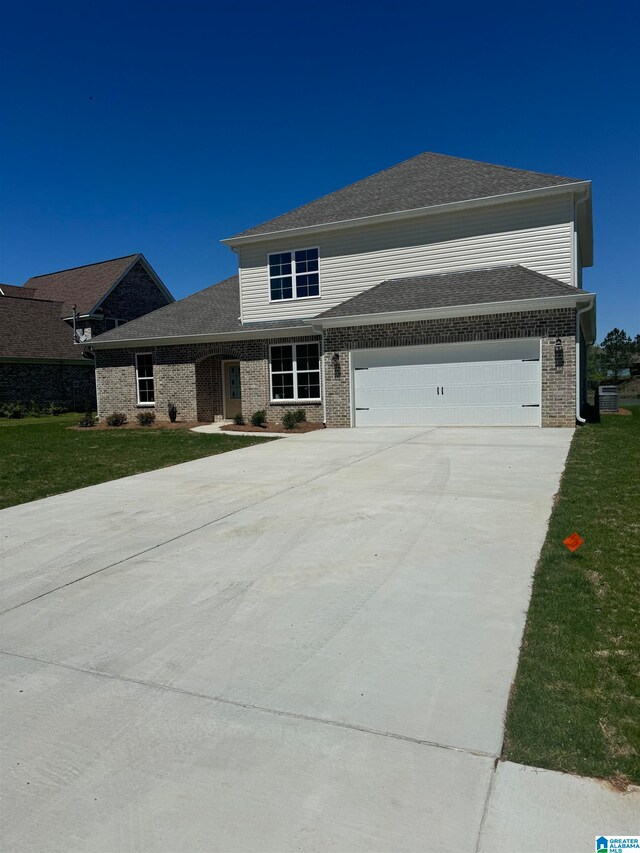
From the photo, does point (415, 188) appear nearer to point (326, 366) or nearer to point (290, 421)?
point (326, 366)

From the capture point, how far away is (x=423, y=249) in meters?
18.6

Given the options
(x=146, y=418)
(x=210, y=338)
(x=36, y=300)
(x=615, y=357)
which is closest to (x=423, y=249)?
(x=210, y=338)

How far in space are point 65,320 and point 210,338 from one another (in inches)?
614

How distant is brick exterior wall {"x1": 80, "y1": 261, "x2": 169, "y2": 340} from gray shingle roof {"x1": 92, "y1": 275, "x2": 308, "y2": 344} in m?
9.26

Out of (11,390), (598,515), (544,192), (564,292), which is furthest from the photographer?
(11,390)

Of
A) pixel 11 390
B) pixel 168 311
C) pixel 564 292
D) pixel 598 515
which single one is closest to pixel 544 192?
pixel 564 292

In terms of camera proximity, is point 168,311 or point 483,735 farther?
point 168,311

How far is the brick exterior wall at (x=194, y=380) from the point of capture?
20.1 metres

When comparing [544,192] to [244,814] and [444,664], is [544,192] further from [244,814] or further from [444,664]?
[244,814]

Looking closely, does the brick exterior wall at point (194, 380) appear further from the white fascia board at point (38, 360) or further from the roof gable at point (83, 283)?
the roof gable at point (83, 283)

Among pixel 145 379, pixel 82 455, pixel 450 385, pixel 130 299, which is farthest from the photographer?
pixel 130 299

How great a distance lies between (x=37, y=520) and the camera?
7133mm

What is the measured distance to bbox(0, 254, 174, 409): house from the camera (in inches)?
1131

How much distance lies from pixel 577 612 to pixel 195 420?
18537mm
